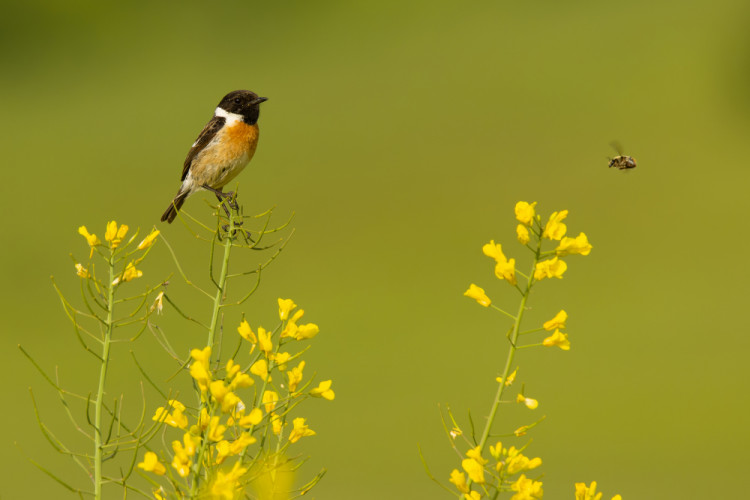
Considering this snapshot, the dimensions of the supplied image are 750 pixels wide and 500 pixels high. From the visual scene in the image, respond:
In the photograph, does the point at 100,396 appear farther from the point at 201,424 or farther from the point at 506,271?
the point at 506,271

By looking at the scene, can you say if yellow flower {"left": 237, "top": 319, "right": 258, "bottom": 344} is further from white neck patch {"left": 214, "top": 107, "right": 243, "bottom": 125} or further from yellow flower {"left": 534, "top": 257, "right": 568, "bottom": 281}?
white neck patch {"left": 214, "top": 107, "right": 243, "bottom": 125}

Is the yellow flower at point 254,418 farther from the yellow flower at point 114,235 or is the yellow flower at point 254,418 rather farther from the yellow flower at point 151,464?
the yellow flower at point 114,235

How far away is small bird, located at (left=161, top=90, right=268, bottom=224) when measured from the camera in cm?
304

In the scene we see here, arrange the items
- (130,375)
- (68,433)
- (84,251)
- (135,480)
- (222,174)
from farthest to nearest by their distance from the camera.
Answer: (84,251)
(130,375)
(68,433)
(135,480)
(222,174)

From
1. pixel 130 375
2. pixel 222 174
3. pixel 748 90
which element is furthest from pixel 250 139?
pixel 748 90

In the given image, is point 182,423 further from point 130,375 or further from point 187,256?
point 187,256

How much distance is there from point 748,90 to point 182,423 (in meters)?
16.3

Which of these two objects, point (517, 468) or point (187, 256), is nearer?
point (517, 468)

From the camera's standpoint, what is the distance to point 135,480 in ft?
26.5

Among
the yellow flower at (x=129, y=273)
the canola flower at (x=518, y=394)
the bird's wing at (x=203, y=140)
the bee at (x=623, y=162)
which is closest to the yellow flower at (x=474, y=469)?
the canola flower at (x=518, y=394)

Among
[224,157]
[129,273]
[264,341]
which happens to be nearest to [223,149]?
[224,157]

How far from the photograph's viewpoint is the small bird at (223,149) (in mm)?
3037

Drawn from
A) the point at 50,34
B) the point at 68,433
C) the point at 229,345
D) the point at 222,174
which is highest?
the point at 50,34

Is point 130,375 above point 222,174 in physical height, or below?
below
